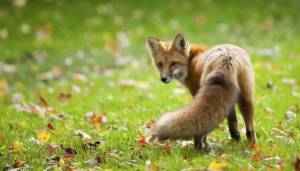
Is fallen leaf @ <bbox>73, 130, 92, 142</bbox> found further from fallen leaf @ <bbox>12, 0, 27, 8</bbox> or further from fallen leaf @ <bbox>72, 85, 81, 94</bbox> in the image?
fallen leaf @ <bbox>12, 0, 27, 8</bbox>

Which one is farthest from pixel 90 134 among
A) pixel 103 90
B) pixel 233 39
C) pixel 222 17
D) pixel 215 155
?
pixel 222 17

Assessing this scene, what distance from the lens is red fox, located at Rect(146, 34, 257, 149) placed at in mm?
6062

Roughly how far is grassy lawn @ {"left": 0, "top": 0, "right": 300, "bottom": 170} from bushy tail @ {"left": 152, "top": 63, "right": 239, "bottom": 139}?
1.53ft

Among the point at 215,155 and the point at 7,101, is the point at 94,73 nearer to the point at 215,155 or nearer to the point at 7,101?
the point at 7,101

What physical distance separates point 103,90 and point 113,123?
12.7ft

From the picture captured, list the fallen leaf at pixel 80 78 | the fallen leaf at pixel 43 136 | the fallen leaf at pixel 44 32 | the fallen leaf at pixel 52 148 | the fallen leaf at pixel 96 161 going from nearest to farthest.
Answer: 1. the fallen leaf at pixel 96 161
2. the fallen leaf at pixel 52 148
3. the fallen leaf at pixel 43 136
4. the fallen leaf at pixel 80 78
5. the fallen leaf at pixel 44 32

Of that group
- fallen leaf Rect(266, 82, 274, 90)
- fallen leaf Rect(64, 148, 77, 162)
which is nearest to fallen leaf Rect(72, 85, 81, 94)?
fallen leaf Rect(266, 82, 274, 90)

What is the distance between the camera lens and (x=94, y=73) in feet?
54.5

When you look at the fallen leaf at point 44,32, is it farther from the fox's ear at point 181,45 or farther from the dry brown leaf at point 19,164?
the dry brown leaf at point 19,164

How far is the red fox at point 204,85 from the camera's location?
6062mm

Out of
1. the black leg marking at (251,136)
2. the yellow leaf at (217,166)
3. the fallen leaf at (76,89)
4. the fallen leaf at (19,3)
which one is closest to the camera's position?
the yellow leaf at (217,166)

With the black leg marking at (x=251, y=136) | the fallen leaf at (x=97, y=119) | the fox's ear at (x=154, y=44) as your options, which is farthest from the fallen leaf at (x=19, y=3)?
the black leg marking at (x=251, y=136)

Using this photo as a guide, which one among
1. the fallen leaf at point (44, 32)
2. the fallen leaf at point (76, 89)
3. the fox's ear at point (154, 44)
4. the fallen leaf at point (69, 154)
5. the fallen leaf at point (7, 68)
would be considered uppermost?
the fallen leaf at point (44, 32)

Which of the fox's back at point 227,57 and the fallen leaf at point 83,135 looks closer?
the fox's back at point 227,57
